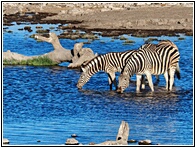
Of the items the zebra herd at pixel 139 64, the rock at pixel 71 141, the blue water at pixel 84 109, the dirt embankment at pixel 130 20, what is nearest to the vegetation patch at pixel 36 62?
the blue water at pixel 84 109

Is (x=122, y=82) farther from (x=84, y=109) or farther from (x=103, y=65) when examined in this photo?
(x=84, y=109)

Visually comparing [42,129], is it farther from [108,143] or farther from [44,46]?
[44,46]

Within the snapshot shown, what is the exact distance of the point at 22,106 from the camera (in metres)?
18.1

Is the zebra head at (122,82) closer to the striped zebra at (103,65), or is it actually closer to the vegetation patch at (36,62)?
the striped zebra at (103,65)

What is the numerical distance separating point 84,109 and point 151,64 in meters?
A: 3.70

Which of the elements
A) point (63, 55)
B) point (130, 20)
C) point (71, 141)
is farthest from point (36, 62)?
point (130, 20)

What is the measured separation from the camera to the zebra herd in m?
20.4

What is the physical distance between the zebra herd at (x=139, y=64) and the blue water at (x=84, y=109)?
0.38 metres

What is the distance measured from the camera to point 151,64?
20578 millimetres

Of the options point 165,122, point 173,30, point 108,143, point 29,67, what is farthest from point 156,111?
point 173,30

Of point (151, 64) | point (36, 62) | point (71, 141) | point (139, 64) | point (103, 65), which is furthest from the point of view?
point (36, 62)

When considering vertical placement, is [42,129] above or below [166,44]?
below

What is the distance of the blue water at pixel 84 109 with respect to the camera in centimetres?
1414

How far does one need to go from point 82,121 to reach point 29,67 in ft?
35.7
